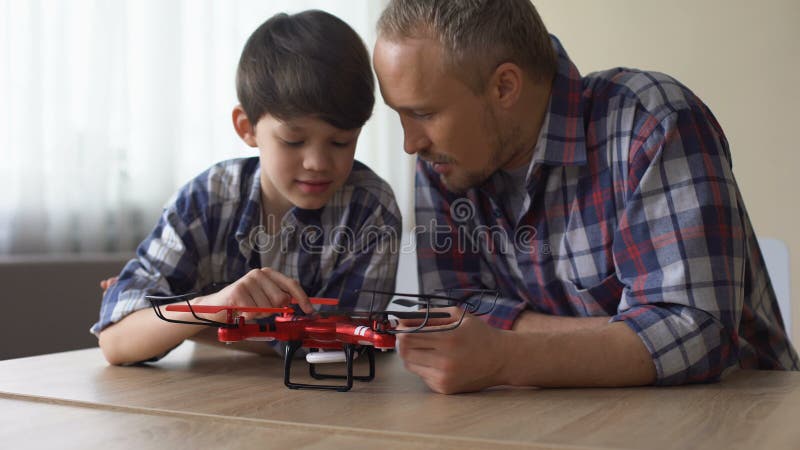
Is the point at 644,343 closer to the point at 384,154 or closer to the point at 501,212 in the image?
the point at 501,212

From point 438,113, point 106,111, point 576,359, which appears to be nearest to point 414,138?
point 438,113

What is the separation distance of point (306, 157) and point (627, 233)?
47 centimetres

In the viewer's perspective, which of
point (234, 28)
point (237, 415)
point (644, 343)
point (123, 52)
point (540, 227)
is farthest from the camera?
point (234, 28)

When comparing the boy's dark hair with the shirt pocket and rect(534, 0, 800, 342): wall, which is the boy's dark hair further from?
rect(534, 0, 800, 342): wall

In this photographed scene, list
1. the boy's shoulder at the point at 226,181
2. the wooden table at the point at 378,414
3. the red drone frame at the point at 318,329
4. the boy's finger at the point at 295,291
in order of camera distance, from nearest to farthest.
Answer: the wooden table at the point at 378,414, the red drone frame at the point at 318,329, the boy's finger at the point at 295,291, the boy's shoulder at the point at 226,181

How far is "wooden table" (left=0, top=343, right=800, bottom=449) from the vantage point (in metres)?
0.64

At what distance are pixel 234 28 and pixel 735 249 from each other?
1912mm

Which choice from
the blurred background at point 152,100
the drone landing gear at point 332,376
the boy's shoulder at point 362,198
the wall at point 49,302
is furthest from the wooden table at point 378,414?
the blurred background at point 152,100

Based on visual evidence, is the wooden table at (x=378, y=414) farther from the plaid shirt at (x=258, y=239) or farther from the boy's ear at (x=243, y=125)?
the boy's ear at (x=243, y=125)

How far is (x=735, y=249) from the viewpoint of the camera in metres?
0.97

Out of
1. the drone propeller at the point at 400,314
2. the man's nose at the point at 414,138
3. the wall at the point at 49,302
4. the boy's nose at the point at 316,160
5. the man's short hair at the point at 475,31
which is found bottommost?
the wall at the point at 49,302

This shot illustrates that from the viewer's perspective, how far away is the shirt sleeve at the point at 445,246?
1.29 meters

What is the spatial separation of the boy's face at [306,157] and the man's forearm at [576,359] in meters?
0.44

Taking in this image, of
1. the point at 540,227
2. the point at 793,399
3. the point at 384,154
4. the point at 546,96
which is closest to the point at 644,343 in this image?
the point at 793,399
